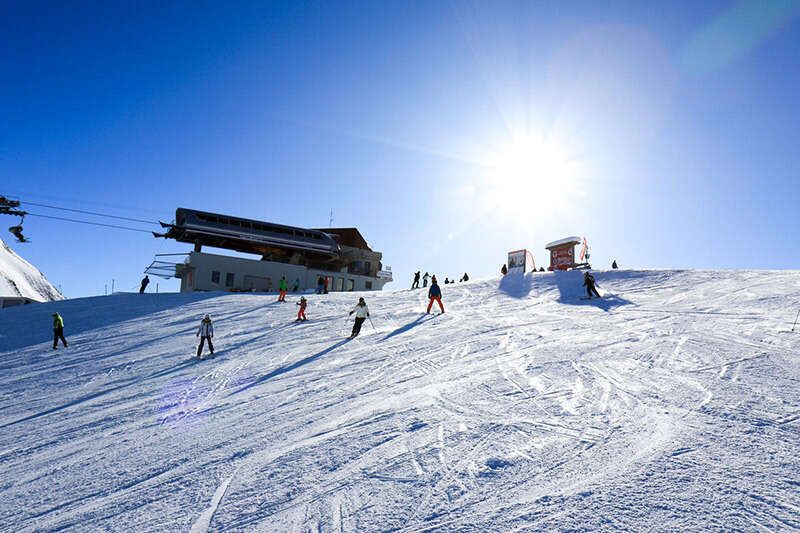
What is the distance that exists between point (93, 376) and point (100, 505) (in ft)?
24.2

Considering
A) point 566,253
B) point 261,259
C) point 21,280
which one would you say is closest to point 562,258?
point 566,253

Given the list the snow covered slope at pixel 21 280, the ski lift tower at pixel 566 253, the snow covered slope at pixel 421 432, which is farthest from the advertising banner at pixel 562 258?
the snow covered slope at pixel 21 280

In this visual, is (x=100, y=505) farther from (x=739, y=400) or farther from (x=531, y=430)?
(x=739, y=400)

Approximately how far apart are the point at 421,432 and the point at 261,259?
36.1 m

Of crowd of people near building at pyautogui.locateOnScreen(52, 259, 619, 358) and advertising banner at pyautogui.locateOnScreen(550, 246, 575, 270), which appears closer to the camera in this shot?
crowd of people near building at pyautogui.locateOnScreen(52, 259, 619, 358)

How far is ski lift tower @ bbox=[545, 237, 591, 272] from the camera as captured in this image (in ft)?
96.3

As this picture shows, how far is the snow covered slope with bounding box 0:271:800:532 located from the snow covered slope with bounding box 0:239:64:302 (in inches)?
4021

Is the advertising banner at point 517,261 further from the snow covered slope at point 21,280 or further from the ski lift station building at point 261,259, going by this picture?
the snow covered slope at point 21,280

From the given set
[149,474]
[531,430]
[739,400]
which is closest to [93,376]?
[149,474]

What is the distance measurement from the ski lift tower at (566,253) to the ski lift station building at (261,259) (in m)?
19.0

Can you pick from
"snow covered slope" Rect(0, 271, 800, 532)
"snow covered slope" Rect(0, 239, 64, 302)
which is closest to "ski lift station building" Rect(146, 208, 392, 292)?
"snow covered slope" Rect(0, 271, 800, 532)

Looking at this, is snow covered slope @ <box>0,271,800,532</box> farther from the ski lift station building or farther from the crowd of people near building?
the ski lift station building

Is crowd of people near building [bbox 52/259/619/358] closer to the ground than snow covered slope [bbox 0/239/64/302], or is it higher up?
closer to the ground

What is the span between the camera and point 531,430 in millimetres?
5027
